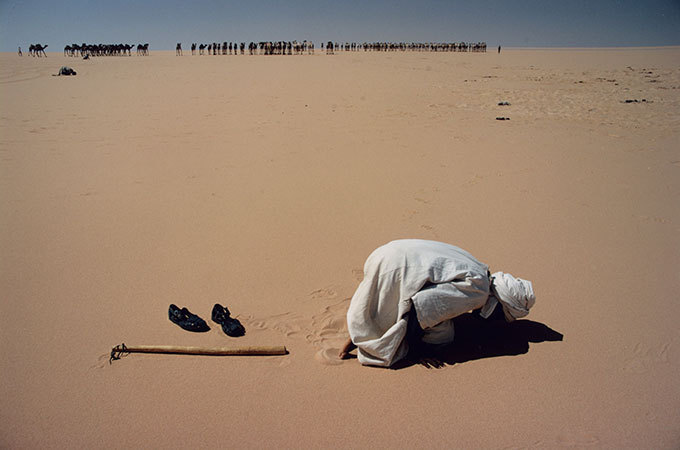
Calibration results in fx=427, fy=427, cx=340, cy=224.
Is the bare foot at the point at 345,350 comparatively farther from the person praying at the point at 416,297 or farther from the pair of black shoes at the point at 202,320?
the pair of black shoes at the point at 202,320

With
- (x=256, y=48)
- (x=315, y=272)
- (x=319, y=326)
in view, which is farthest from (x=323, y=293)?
(x=256, y=48)

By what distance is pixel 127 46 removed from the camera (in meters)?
53.2

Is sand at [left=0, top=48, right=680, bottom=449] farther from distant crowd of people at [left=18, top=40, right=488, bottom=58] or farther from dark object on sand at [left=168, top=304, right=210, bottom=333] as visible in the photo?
distant crowd of people at [left=18, top=40, right=488, bottom=58]

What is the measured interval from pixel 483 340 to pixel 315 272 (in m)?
1.90

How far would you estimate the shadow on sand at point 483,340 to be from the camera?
10.6ft

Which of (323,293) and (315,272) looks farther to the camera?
(315,272)

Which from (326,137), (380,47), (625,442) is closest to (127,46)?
(380,47)

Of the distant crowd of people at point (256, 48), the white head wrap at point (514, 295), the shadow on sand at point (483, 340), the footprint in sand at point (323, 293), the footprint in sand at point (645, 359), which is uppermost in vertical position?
the distant crowd of people at point (256, 48)

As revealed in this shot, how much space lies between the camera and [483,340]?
345 cm

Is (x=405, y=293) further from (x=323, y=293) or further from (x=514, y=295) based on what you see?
(x=323, y=293)

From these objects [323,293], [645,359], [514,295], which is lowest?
[645,359]

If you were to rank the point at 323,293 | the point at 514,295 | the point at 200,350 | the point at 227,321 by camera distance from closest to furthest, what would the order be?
the point at 514,295 < the point at 200,350 < the point at 227,321 < the point at 323,293

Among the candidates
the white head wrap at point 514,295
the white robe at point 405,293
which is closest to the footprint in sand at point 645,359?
the white head wrap at point 514,295

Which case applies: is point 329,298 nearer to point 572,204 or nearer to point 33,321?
point 33,321
